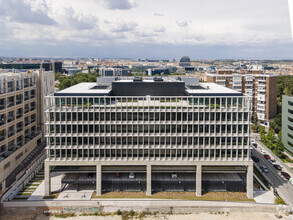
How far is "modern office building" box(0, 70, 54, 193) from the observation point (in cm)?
6400

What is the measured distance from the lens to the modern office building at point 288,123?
81.0 metres

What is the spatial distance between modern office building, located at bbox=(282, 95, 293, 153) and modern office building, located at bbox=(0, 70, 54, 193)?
73.8 meters

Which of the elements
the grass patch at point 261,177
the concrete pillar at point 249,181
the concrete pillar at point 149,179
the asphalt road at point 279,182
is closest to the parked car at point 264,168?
the asphalt road at point 279,182

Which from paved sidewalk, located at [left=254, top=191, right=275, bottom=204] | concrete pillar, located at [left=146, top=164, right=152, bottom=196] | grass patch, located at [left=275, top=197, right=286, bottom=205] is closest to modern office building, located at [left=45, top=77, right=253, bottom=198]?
concrete pillar, located at [left=146, top=164, right=152, bottom=196]

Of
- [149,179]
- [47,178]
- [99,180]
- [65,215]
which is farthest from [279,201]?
[47,178]

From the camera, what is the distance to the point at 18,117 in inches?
2859

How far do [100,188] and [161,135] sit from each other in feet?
55.2

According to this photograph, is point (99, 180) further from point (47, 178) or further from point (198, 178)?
point (198, 178)

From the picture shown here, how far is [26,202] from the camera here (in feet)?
178

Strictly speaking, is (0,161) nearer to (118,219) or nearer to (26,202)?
(26,202)

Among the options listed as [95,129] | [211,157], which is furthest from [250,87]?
[95,129]

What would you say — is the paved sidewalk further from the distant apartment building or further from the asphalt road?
the distant apartment building

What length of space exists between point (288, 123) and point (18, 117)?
75727 millimetres

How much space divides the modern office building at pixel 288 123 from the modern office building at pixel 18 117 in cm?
7381
